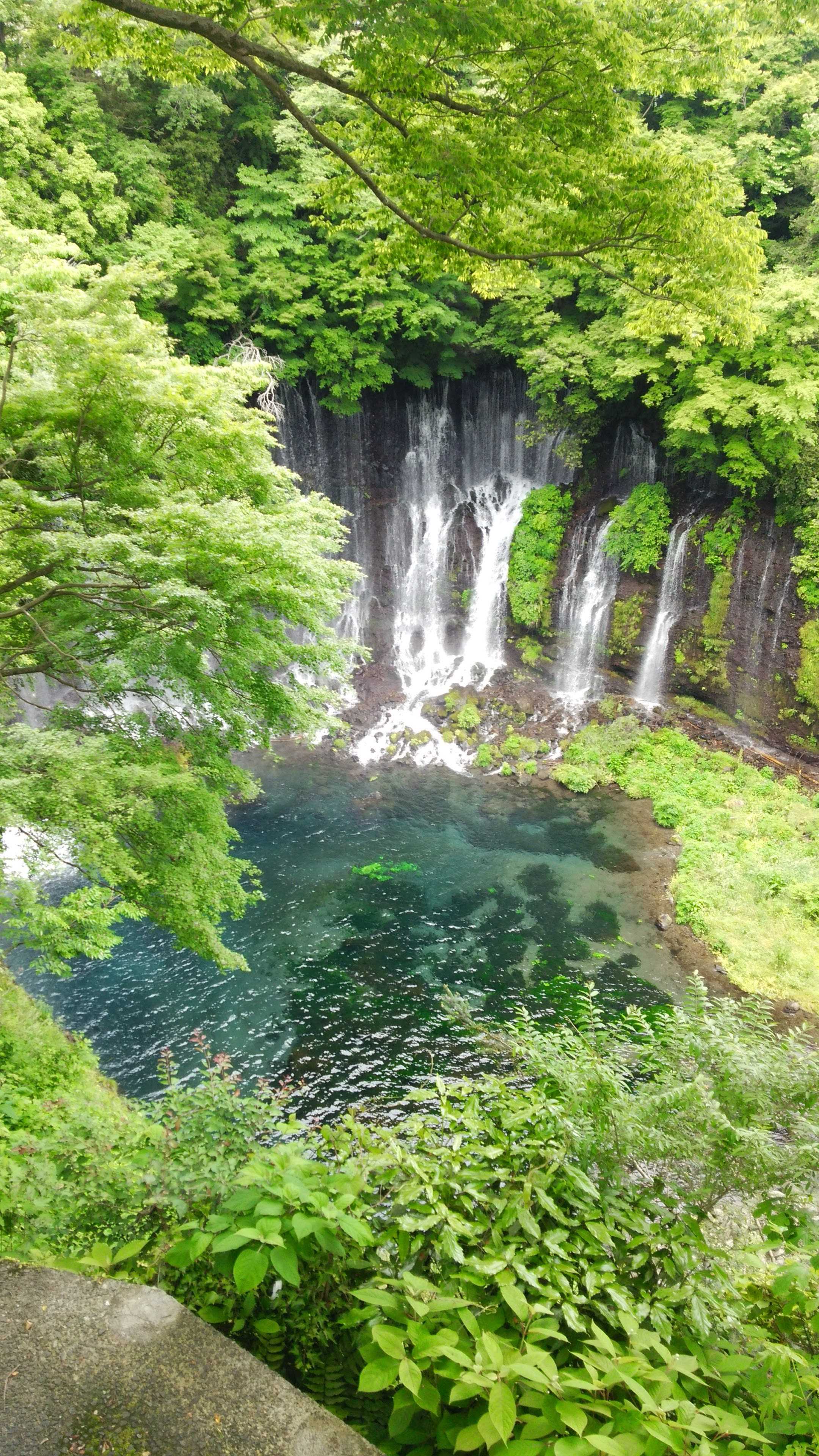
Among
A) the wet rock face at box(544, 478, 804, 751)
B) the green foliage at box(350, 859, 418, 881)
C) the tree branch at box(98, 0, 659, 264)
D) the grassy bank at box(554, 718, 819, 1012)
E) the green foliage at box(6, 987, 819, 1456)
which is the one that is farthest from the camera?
the wet rock face at box(544, 478, 804, 751)

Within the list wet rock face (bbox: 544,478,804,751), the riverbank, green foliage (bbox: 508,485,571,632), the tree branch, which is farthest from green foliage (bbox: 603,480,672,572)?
the tree branch

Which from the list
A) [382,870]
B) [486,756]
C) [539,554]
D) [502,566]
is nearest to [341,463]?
[502,566]

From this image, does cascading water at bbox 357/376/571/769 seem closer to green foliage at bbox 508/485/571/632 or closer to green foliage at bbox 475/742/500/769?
green foliage at bbox 508/485/571/632

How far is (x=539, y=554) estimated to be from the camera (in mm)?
21484

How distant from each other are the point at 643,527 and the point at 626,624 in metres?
2.75

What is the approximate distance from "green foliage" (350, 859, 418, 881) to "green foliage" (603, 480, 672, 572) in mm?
10892

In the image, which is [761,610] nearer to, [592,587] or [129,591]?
[592,587]

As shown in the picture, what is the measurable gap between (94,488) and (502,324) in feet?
53.8

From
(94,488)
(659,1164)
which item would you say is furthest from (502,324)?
(659,1164)

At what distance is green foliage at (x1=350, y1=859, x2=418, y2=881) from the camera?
14648 mm

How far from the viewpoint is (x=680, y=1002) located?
11.0 m

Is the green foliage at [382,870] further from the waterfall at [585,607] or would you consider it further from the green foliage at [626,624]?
the green foliage at [626,624]

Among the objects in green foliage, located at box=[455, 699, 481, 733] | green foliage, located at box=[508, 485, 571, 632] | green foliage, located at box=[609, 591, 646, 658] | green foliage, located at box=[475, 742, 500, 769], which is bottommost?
green foliage, located at box=[475, 742, 500, 769]

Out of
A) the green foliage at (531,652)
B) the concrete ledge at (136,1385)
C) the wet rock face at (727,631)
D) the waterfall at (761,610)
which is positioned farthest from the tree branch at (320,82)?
the green foliage at (531,652)
